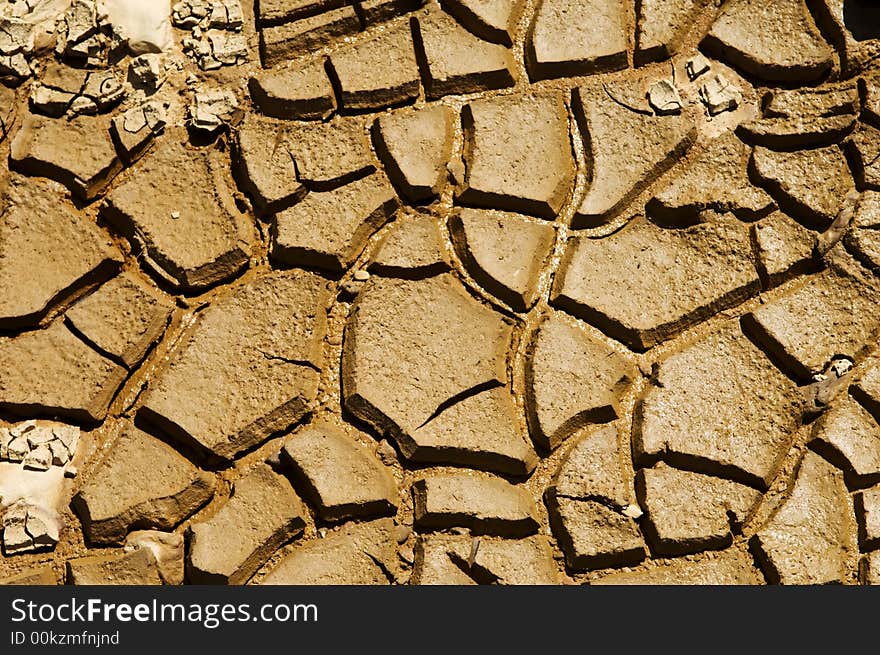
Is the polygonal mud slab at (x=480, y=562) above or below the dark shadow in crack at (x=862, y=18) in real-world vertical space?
below

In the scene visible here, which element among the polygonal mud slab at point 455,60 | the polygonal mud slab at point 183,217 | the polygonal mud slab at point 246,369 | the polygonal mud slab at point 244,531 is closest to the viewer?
the polygonal mud slab at point 244,531

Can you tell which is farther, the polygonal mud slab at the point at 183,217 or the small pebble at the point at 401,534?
the polygonal mud slab at the point at 183,217

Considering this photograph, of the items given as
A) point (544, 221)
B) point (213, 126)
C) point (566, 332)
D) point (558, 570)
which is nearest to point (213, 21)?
point (213, 126)

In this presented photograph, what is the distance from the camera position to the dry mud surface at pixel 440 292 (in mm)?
2250

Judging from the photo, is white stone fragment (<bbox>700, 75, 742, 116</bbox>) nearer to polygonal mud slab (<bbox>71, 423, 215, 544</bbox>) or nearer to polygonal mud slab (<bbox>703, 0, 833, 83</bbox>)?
polygonal mud slab (<bbox>703, 0, 833, 83</bbox>)

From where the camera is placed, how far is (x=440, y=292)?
7.84 feet

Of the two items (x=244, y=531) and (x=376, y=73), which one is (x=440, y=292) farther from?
(x=244, y=531)

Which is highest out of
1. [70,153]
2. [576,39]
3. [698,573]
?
[576,39]

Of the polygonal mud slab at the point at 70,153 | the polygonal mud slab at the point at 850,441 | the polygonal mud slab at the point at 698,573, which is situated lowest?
the polygonal mud slab at the point at 698,573

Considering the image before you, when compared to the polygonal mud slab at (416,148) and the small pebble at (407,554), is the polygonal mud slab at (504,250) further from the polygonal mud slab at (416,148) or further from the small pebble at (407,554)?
the small pebble at (407,554)

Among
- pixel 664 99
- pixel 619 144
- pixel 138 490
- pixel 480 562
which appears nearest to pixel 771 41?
pixel 664 99

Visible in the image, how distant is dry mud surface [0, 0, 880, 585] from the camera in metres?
2.25

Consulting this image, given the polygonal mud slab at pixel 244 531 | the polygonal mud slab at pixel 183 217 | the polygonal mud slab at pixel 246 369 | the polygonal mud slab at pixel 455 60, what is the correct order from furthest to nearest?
the polygonal mud slab at pixel 455 60
the polygonal mud slab at pixel 183 217
the polygonal mud slab at pixel 246 369
the polygonal mud slab at pixel 244 531

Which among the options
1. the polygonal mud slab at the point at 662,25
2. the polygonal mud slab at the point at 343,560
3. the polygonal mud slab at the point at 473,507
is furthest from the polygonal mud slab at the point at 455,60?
the polygonal mud slab at the point at 343,560
